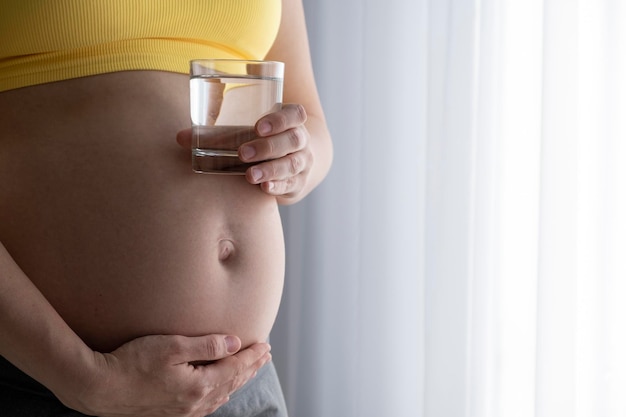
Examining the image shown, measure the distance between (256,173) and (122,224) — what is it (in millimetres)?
162

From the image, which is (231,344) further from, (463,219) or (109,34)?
(463,219)

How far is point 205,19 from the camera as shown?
1094mm

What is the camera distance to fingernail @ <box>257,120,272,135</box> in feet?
3.06

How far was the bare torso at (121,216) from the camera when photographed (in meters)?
0.97

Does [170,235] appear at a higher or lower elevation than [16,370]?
higher

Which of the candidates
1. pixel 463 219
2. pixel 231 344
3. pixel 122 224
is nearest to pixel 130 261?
pixel 122 224

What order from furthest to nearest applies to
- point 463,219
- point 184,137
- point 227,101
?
point 463,219, point 184,137, point 227,101

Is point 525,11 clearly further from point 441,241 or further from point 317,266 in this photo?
point 317,266

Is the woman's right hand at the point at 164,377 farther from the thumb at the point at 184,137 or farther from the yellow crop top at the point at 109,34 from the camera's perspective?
the yellow crop top at the point at 109,34

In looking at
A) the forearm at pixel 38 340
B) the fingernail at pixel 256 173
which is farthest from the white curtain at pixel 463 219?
the forearm at pixel 38 340

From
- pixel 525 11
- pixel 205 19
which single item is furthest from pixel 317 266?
pixel 205 19

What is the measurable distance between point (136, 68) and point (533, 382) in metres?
0.98

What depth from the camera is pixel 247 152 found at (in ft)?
3.10

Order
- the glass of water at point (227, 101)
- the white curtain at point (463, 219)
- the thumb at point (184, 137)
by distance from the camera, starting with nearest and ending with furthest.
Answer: the glass of water at point (227, 101) → the thumb at point (184, 137) → the white curtain at point (463, 219)
